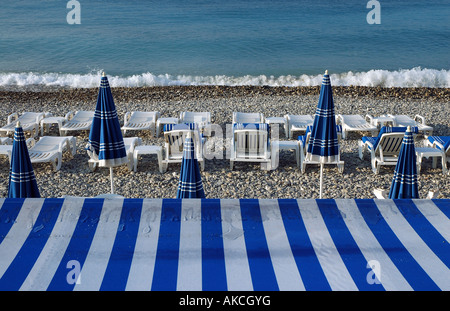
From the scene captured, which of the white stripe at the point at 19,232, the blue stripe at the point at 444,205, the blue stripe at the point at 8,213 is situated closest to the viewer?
the white stripe at the point at 19,232

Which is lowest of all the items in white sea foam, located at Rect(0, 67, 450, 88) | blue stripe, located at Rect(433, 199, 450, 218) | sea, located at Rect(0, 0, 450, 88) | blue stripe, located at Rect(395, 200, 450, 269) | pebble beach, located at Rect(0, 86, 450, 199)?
pebble beach, located at Rect(0, 86, 450, 199)

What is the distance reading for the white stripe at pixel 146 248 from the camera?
10.6ft

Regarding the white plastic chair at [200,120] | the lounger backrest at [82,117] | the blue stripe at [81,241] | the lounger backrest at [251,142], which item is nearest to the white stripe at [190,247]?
the blue stripe at [81,241]

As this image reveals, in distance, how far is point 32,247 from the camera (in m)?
3.59

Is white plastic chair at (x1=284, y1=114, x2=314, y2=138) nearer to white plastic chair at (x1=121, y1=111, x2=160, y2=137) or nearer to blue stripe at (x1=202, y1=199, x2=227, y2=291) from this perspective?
white plastic chair at (x1=121, y1=111, x2=160, y2=137)

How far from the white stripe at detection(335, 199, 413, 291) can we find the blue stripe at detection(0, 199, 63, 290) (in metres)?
2.26

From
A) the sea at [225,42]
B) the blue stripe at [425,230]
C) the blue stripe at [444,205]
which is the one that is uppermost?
the sea at [225,42]

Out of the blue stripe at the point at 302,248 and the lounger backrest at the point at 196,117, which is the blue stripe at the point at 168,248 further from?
the lounger backrest at the point at 196,117

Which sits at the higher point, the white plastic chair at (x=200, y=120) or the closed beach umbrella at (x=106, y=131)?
the closed beach umbrella at (x=106, y=131)

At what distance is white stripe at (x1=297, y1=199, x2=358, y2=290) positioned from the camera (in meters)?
3.22

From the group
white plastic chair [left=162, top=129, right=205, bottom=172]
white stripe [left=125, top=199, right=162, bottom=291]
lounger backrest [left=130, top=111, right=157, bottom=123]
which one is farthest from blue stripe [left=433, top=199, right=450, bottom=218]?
lounger backrest [left=130, top=111, right=157, bottom=123]

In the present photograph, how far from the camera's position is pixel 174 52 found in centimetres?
2614
